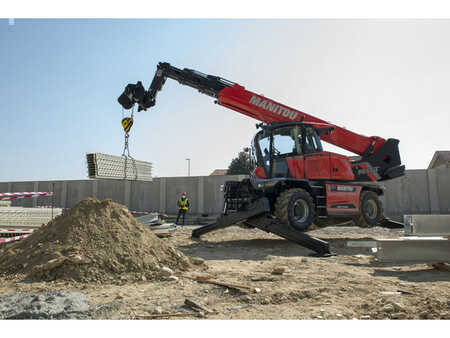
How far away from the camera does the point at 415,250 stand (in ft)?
19.4

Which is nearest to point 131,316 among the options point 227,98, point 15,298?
point 15,298

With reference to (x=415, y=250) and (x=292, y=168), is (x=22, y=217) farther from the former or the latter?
(x=415, y=250)

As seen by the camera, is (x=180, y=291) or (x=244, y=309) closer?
(x=244, y=309)

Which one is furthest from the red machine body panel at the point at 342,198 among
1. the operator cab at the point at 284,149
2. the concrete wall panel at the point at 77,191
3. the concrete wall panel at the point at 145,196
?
the concrete wall panel at the point at 77,191

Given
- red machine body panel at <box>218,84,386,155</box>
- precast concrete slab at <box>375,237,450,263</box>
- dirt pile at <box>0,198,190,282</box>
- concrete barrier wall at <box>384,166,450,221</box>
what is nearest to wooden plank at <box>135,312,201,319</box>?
dirt pile at <box>0,198,190,282</box>

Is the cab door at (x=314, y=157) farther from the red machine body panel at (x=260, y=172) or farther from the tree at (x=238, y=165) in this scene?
the tree at (x=238, y=165)

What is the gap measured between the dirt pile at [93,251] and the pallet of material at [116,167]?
2128 millimetres

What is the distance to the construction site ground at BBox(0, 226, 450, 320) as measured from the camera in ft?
11.3

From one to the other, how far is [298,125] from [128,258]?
573cm

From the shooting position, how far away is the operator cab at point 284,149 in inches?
347

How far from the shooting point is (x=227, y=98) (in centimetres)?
968

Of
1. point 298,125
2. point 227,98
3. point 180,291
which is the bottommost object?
point 180,291

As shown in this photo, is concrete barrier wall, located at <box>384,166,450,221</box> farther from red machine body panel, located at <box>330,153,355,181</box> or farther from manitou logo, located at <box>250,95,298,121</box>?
manitou logo, located at <box>250,95,298,121</box>

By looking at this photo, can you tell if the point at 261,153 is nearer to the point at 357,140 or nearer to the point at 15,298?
the point at 357,140
